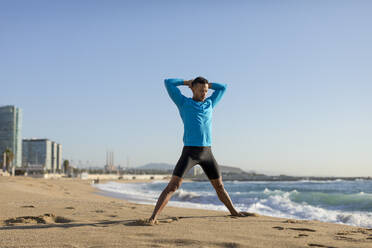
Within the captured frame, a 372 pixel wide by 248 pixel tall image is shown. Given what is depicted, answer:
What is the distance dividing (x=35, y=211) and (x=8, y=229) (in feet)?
5.65

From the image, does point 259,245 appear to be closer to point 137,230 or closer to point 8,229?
point 137,230

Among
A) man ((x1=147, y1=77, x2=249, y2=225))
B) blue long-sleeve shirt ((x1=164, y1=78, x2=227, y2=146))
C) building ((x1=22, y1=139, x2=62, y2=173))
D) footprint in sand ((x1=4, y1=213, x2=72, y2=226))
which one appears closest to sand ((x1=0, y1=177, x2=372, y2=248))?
footprint in sand ((x1=4, y1=213, x2=72, y2=226))

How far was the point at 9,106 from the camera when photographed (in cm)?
10069

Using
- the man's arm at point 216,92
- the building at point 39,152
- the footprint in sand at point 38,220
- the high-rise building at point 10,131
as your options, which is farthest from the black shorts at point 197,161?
the building at point 39,152

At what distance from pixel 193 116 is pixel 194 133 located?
0.22 metres

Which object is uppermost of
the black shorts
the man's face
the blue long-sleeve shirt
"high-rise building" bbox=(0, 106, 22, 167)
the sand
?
"high-rise building" bbox=(0, 106, 22, 167)

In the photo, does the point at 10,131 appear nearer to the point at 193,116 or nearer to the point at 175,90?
the point at 175,90

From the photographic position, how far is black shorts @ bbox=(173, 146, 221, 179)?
4.53 m

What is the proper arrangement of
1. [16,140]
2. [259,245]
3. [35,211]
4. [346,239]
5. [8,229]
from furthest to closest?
[16,140]
[35,211]
[8,229]
[346,239]
[259,245]

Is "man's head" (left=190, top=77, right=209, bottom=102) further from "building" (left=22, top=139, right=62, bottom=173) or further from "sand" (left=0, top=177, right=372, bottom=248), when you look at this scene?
"building" (left=22, top=139, right=62, bottom=173)

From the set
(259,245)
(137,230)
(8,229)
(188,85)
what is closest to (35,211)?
(8,229)

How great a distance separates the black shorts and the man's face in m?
0.68

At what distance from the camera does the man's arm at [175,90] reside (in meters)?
4.84

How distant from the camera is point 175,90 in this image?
487cm
